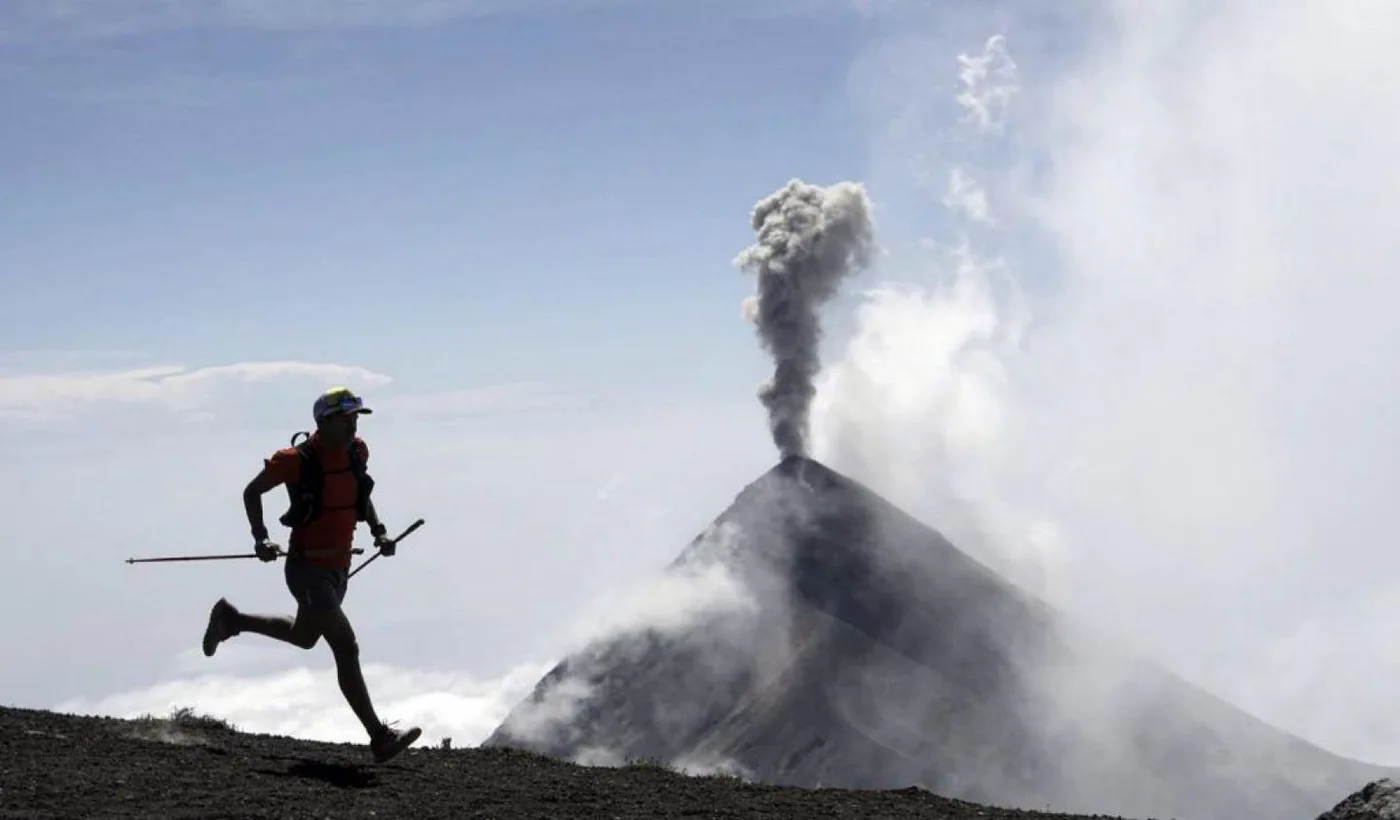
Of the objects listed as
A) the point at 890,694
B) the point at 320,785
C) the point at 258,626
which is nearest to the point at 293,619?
the point at 258,626

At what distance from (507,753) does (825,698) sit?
81883 millimetres

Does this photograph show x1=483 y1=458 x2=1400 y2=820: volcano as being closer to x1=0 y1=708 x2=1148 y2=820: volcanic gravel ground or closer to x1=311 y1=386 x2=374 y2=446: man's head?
x1=0 y1=708 x2=1148 y2=820: volcanic gravel ground

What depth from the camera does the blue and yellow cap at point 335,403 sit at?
11.8 m

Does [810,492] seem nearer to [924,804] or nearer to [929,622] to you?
[929,622]

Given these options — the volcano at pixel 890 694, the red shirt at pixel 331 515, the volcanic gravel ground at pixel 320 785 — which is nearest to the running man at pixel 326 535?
the red shirt at pixel 331 515

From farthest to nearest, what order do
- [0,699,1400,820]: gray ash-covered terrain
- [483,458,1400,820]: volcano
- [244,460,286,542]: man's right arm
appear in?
[483,458,1400,820]: volcano < [244,460,286,542]: man's right arm < [0,699,1400,820]: gray ash-covered terrain

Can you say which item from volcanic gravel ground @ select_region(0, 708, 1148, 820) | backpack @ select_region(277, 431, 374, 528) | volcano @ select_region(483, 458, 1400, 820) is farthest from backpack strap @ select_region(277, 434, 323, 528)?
volcano @ select_region(483, 458, 1400, 820)

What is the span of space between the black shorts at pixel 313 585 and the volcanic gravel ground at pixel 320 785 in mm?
1291

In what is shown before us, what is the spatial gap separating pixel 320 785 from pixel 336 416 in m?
2.92

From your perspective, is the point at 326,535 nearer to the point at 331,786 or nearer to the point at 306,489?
the point at 306,489

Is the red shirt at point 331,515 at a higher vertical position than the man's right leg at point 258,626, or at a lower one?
higher

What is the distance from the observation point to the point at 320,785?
10.8 m

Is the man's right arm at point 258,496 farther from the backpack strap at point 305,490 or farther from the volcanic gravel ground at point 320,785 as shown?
the volcanic gravel ground at point 320,785

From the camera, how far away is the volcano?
8888cm
